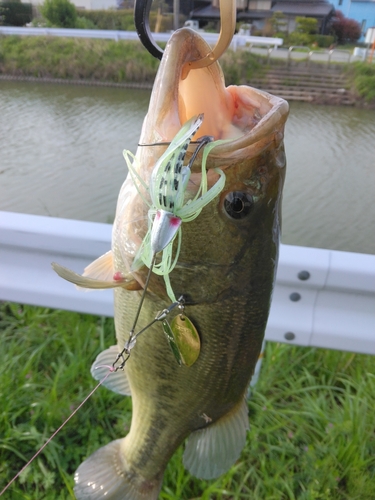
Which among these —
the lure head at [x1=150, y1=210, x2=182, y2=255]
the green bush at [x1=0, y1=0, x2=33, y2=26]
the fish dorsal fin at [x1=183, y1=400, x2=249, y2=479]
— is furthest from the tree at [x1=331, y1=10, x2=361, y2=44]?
the lure head at [x1=150, y1=210, x2=182, y2=255]

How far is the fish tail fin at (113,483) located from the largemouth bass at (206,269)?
10 cm

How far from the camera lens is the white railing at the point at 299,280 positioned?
189 cm

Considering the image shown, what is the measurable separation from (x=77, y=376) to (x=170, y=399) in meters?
1.30

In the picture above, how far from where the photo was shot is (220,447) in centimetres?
132

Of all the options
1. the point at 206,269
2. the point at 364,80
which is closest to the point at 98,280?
the point at 206,269

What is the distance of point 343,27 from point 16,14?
337 cm

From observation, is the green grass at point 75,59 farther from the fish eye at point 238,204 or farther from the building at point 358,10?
the fish eye at point 238,204

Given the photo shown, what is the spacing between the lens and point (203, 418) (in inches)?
51.3

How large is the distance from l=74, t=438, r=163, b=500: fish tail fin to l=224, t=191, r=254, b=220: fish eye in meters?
1.11

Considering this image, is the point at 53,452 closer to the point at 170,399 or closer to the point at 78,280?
the point at 170,399

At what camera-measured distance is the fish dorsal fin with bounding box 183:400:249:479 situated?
4.31 feet

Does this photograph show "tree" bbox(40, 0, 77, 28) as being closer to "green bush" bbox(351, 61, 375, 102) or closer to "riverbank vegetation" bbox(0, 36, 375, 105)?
"riverbank vegetation" bbox(0, 36, 375, 105)

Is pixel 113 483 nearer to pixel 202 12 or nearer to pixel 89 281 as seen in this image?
pixel 89 281

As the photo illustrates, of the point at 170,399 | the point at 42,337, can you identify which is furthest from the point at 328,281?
the point at 42,337
